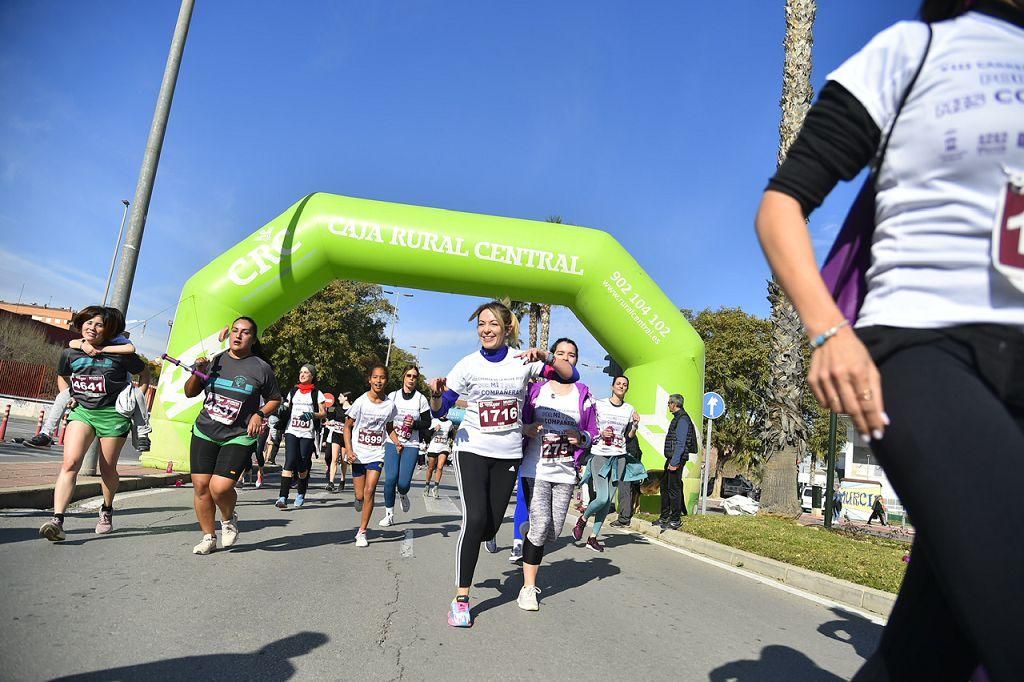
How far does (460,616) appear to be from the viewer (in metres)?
4.50

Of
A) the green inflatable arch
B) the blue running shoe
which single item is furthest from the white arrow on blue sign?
the blue running shoe

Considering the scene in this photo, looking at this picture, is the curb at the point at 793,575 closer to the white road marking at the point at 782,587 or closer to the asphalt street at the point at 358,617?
the white road marking at the point at 782,587

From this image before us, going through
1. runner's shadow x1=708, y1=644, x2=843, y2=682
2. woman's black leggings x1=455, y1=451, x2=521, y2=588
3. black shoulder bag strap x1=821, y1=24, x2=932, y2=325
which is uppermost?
black shoulder bag strap x1=821, y1=24, x2=932, y2=325

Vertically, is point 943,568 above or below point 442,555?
above

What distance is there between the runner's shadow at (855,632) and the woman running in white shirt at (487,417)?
252 centimetres

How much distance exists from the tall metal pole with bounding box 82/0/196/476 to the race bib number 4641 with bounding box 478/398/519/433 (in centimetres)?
780

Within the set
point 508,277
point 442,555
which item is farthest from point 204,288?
point 442,555

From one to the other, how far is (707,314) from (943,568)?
44.7 metres

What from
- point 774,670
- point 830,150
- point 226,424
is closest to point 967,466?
point 830,150

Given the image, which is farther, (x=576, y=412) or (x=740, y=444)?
(x=740, y=444)

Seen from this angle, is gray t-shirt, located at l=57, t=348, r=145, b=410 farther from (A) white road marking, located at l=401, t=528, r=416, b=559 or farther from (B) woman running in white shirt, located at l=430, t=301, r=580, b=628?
(B) woman running in white shirt, located at l=430, t=301, r=580, b=628

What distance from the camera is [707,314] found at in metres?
44.4

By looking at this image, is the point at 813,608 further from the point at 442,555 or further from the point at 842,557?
the point at 442,555

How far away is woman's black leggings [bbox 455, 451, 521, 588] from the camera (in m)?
4.76
